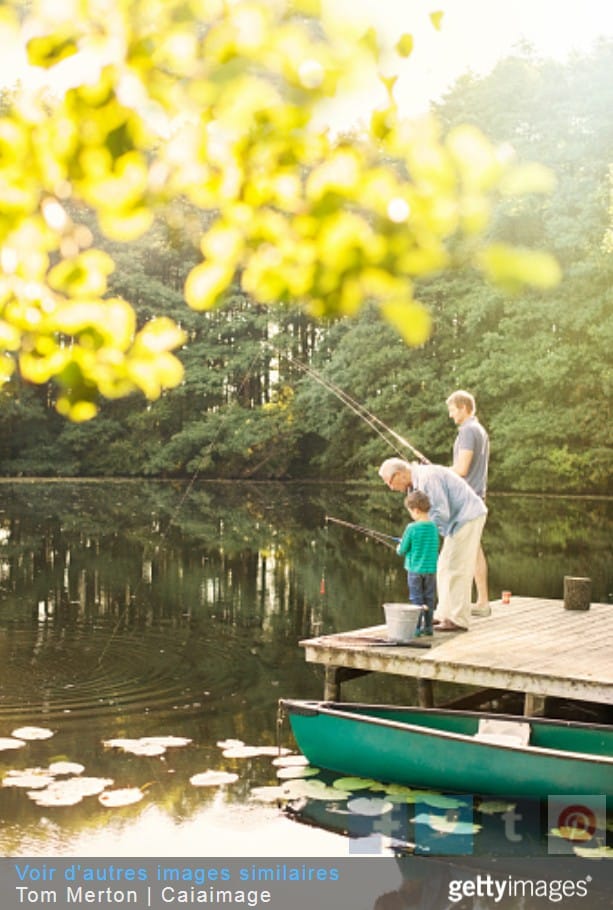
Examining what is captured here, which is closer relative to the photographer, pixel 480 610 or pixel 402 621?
pixel 402 621

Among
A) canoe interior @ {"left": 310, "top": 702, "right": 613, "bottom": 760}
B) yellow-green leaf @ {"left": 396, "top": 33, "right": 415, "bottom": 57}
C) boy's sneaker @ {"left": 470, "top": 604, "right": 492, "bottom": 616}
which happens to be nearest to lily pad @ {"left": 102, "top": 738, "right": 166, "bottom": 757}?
canoe interior @ {"left": 310, "top": 702, "right": 613, "bottom": 760}

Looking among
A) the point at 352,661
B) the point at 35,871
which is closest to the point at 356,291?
the point at 35,871

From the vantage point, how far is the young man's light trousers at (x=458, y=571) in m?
8.17

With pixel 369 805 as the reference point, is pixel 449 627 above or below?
above

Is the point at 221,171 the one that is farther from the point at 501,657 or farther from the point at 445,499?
the point at 445,499

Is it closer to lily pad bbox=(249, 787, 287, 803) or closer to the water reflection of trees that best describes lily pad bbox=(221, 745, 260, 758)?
lily pad bbox=(249, 787, 287, 803)

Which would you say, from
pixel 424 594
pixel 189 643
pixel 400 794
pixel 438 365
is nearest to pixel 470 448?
pixel 424 594

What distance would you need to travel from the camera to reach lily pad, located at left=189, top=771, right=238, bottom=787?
711cm

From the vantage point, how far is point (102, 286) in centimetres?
283

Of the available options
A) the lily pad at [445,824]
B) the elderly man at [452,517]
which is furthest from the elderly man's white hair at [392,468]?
the lily pad at [445,824]

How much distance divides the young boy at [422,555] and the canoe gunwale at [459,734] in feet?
3.23

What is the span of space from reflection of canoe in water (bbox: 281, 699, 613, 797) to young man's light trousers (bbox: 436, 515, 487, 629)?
1.21 metres

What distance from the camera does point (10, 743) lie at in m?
7.70

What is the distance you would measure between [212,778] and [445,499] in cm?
241
